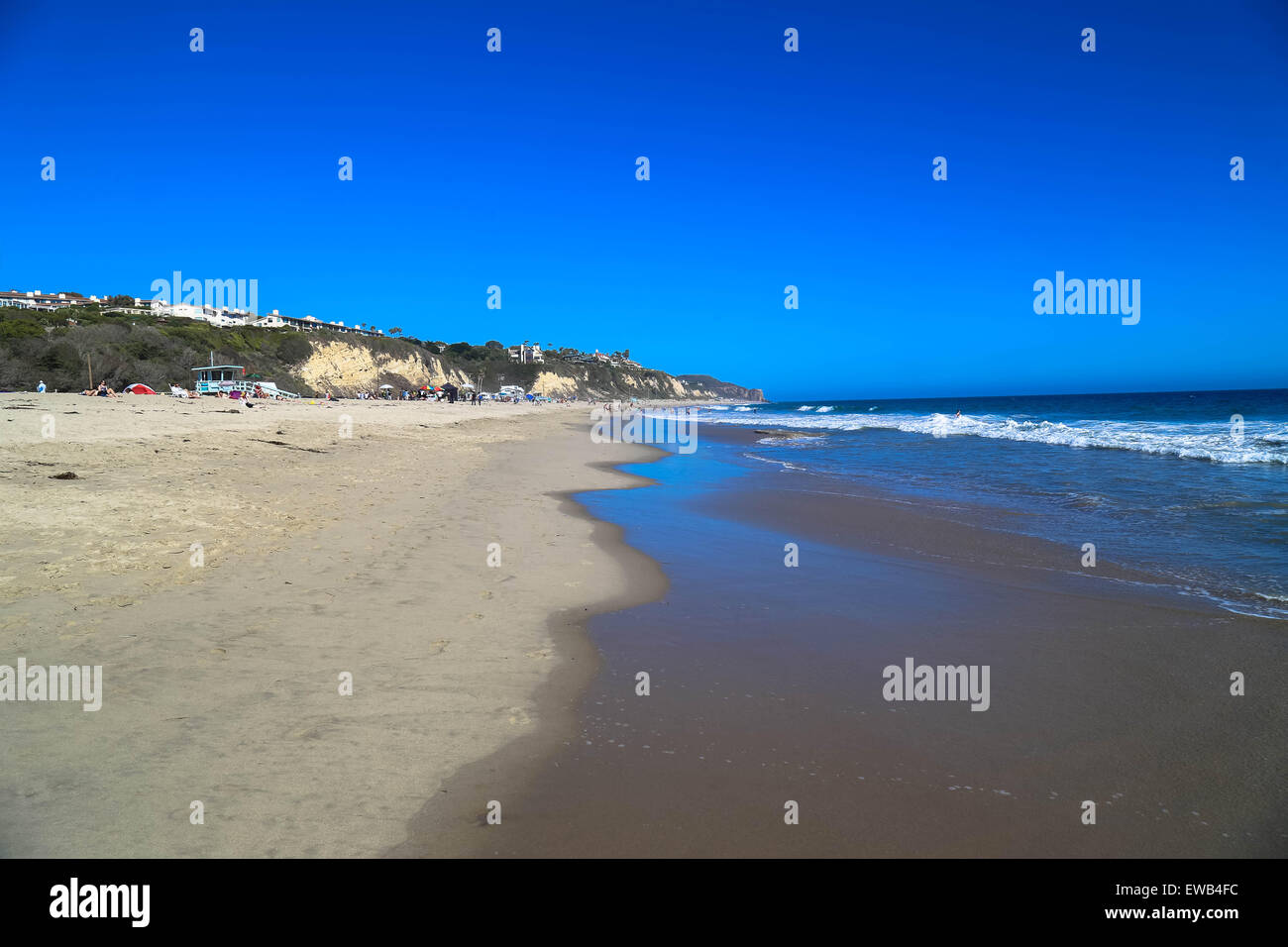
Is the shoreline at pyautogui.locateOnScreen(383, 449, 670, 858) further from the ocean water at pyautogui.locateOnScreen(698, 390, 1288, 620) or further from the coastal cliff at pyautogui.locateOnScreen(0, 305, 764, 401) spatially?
the coastal cliff at pyautogui.locateOnScreen(0, 305, 764, 401)

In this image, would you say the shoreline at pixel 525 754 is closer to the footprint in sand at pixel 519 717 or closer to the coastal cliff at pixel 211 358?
the footprint in sand at pixel 519 717

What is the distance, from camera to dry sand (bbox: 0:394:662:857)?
303 centimetres

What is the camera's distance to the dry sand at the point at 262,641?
3.03m

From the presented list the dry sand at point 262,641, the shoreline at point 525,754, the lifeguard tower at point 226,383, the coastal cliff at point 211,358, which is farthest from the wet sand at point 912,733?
the lifeguard tower at point 226,383

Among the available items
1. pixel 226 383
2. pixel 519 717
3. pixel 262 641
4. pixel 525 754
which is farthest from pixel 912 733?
pixel 226 383

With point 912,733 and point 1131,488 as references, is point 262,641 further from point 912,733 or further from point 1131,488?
point 1131,488

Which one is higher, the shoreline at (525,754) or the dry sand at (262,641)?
the dry sand at (262,641)

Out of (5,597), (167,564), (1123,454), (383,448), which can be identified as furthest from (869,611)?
(1123,454)

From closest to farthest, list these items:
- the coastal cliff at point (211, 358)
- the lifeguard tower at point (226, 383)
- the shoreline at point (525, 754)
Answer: the shoreline at point (525, 754) → the coastal cliff at point (211, 358) → the lifeguard tower at point (226, 383)

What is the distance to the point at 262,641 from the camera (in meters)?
4.91

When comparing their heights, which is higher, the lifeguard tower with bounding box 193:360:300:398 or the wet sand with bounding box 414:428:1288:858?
the lifeguard tower with bounding box 193:360:300:398

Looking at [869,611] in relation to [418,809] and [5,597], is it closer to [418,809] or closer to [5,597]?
[418,809]

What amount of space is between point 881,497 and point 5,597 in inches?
536

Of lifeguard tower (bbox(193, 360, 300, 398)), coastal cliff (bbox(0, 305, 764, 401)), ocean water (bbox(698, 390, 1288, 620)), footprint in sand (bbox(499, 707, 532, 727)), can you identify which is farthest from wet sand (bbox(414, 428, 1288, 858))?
lifeguard tower (bbox(193, 360, 300, 398))
